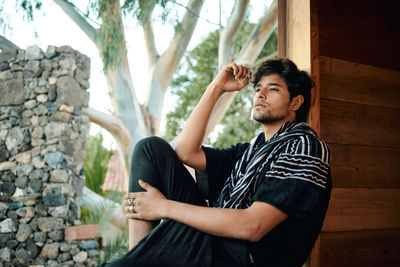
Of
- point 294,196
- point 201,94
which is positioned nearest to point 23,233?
point 294,196

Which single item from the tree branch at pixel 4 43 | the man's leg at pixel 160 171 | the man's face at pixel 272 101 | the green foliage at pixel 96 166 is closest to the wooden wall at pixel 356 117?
the man's face at pixel 272 101

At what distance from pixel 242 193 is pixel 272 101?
424 mm

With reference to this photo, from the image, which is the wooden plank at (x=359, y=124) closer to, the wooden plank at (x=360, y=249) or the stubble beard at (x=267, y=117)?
the stubble beard at (x=267, y=117)

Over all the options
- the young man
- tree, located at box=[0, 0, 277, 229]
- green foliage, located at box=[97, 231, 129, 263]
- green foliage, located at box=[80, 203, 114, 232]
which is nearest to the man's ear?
the young man

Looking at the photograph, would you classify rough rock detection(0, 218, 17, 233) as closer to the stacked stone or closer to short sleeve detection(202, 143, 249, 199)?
the stacked stone

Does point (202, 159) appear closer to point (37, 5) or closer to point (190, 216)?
point (190, 216)

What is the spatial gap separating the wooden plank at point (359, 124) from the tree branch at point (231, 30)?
14.8 ft

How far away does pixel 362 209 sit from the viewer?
5.60 ft

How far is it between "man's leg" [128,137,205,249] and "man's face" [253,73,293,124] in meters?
0.37

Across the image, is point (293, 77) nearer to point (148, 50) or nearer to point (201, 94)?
point (148, 50)

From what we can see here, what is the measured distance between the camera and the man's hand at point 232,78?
1.63 meters

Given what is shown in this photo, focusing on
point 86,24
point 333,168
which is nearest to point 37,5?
A: point 86,24

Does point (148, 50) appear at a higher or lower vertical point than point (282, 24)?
higher

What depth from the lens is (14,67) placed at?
4.54m
